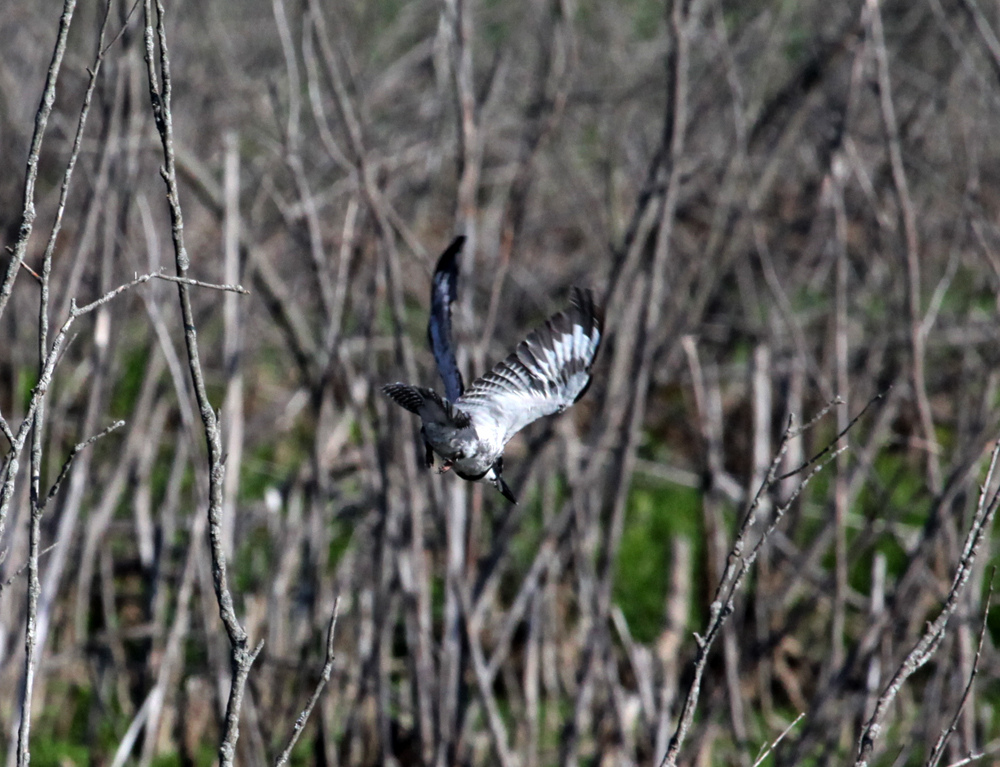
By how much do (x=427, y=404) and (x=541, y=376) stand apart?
0.40 metres

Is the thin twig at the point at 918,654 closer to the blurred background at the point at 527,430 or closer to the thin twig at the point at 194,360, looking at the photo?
the blurred background at the point at 527,430

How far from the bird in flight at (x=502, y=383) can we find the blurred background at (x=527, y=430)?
44cm

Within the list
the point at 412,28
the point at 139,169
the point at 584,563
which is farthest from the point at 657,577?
the point at 412,28

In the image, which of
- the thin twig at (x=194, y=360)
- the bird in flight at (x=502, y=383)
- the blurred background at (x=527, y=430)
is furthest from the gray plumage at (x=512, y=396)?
the blurred background at (x=527, y=430)

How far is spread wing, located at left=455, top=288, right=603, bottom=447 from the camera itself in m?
2.05

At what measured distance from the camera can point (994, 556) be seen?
461cm

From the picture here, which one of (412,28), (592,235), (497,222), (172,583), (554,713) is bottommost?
(554,713)

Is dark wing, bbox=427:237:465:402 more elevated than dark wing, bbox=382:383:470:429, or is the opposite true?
dark wing, bbox=427:237:465:402

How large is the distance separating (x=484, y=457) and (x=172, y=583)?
93.8 inches

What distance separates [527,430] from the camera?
4.12 m

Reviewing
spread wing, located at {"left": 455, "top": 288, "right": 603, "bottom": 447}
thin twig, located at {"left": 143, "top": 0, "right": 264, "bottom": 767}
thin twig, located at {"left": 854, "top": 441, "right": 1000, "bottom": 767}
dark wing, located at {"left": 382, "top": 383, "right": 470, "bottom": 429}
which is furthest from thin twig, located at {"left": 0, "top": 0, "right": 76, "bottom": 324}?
thin twig, located at {"left": 854, "top": 441, "right": 1000, "bottom": 767}

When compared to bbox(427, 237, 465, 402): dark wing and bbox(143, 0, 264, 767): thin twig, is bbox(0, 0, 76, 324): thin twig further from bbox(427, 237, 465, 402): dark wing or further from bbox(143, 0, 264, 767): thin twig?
bbox(427, 237, 465, 402): dark wing

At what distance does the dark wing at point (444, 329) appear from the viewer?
2158mm

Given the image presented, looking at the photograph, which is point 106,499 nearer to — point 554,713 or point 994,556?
point 554,713
